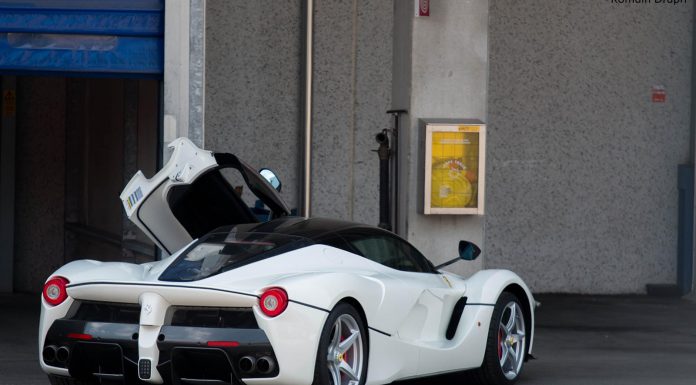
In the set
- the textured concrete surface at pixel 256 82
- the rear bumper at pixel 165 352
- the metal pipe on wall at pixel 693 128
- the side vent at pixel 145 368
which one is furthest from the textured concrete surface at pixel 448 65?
the side vent at pixel 145 368

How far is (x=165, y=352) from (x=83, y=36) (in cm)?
457

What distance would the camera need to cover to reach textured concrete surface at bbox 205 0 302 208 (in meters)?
13.6

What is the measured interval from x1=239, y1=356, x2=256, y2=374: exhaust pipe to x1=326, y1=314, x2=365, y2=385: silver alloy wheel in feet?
1.43

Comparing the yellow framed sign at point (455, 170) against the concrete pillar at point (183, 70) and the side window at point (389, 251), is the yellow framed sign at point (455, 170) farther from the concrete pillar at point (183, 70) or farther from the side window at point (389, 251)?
the side window at point (389, 251)

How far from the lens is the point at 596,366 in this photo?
910 centimetres

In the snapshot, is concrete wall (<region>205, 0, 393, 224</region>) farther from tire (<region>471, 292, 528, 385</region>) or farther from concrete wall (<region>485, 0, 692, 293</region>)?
tire (<region>471, 292, 528, 385</region>)

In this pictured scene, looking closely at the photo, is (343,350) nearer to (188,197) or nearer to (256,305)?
(256,305)

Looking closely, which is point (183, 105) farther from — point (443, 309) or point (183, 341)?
point (183, 341)

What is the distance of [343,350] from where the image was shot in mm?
A: 6547

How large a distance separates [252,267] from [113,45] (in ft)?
13.7

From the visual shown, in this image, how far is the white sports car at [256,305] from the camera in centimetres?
624

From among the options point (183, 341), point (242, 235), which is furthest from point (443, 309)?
point (183, 341)

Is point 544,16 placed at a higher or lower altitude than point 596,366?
higher

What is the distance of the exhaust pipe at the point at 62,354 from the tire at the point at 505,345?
2.69m
